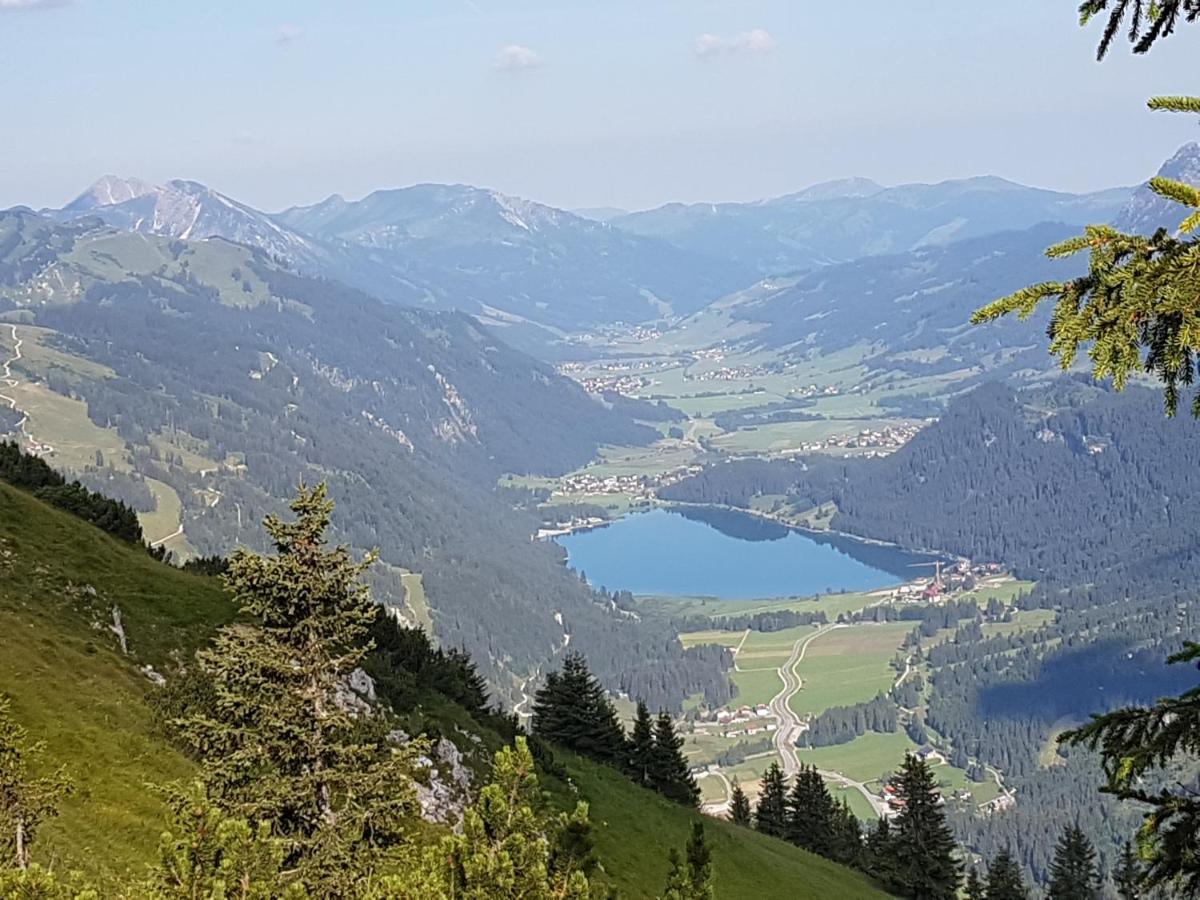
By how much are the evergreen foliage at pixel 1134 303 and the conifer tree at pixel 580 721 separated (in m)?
61.7

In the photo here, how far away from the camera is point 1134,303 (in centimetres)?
874

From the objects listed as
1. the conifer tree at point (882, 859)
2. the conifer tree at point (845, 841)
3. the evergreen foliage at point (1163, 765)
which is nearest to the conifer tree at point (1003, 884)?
the conifer tree at point (882, 859)

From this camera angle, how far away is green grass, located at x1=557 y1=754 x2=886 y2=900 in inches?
2005

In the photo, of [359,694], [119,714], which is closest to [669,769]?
[359,694]

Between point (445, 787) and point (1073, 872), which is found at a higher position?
point (445, 787)

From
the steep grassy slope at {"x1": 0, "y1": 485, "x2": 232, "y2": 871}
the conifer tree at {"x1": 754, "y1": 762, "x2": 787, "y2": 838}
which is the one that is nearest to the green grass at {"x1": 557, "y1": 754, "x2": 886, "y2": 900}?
the conifer tree at {"x1": 754, "y1": 762, "x2": 787, "y2": 838}

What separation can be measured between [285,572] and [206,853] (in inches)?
299

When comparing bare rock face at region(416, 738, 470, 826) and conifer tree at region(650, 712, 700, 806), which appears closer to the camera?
bare rock face at region(416, 738, 470, 826)

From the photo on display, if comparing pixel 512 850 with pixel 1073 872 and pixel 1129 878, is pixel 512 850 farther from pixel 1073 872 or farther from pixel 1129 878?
pixel 1073 872

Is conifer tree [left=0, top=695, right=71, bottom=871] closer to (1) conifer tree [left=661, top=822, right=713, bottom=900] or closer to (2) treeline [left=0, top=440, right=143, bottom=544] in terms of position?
(1) conifer tree [left=661, top=822, right=713, bottom=900]

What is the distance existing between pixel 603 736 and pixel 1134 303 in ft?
209

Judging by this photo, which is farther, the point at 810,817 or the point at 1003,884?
the point at 810,817

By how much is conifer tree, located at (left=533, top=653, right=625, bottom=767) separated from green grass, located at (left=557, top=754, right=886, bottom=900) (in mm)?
3459

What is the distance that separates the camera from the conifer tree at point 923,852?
7375 centimetres
